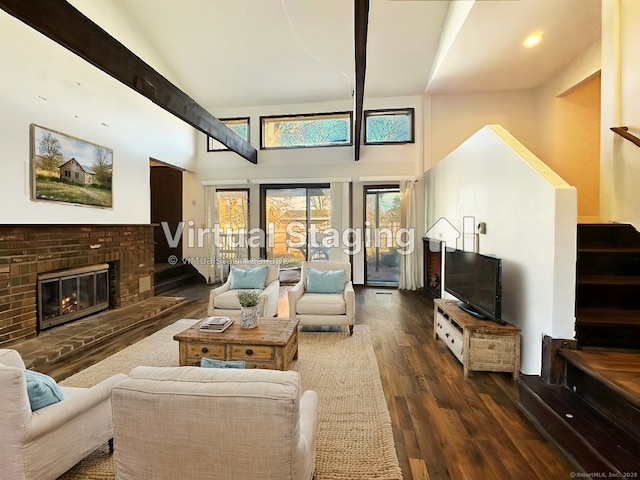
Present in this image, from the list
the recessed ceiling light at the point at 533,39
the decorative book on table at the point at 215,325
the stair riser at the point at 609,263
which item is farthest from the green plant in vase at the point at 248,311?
the recessed ceiling light at the point at 533,39

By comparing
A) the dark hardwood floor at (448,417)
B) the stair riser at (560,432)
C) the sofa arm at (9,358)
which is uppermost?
the sofa arm at (9,358)

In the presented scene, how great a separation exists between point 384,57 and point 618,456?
4985 millimetres

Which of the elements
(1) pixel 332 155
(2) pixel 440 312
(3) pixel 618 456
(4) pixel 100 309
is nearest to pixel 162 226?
(4) pixel 100 309

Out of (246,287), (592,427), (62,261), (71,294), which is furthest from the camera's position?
(246,287)

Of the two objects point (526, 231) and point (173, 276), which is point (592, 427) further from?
point (173, 276)

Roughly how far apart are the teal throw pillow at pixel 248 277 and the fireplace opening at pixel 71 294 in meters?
2.00

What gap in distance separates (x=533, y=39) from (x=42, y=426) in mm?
4080

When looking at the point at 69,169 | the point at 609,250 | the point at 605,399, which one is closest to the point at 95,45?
the point at 69,169

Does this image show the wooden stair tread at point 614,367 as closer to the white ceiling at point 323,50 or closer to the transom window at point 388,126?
the white ceiling at point 323,50

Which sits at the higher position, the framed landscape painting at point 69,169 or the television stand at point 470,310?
the framed landscape painting at point 69,169

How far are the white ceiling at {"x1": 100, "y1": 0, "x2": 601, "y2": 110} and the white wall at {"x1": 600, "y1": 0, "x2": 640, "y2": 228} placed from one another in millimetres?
193

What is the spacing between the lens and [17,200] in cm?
304

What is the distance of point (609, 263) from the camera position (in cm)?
248

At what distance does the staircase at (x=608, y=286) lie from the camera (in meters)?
2.18
